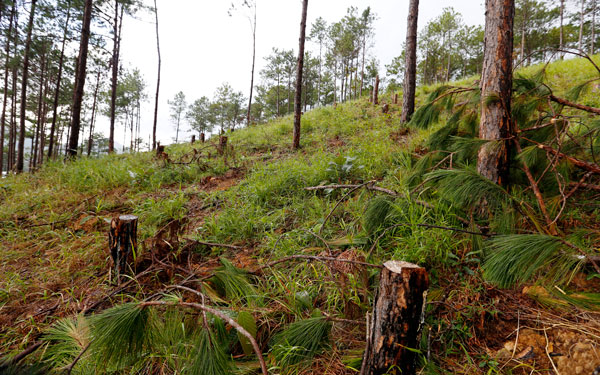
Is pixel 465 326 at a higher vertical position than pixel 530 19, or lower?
lower

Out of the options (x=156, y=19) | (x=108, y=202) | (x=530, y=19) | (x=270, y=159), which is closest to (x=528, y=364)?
(x=108, y=202)

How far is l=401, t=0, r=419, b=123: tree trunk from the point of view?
5605 millimetres

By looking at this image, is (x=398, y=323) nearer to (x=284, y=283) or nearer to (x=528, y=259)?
(x=528, y=259)

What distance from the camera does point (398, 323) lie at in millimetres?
1013

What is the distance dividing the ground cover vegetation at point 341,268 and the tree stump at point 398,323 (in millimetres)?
98

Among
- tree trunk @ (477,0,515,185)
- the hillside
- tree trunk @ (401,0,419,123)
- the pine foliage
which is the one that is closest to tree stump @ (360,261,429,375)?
the hillside

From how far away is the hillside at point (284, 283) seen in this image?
106 cm

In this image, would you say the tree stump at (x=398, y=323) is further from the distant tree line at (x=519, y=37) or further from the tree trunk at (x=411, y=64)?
the distant tree line at (x=519, y=37)

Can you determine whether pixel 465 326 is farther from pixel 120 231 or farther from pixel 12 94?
pixel 12 94

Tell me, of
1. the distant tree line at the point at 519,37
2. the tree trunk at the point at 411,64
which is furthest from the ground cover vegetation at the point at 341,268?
the distant tree line at the point at 519,37

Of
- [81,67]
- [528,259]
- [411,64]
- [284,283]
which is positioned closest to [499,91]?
[528,259]

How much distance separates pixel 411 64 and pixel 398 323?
634cm

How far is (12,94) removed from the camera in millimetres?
13102

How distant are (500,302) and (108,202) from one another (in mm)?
4656
